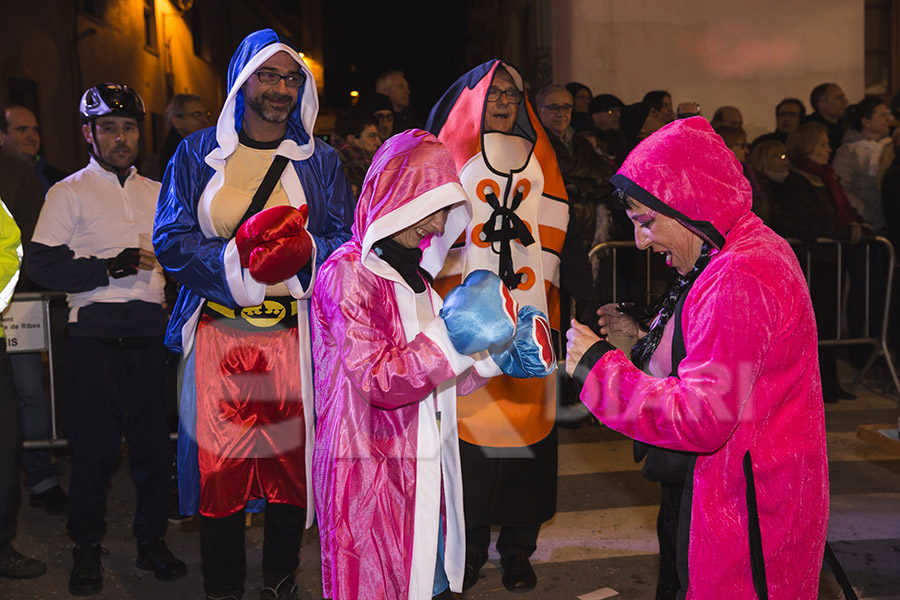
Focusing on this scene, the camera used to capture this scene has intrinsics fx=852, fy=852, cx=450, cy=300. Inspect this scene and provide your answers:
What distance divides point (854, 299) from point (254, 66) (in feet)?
20.1

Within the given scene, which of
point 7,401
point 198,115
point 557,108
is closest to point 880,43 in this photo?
point 557,108

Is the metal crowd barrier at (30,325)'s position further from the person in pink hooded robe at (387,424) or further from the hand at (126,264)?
the person in pink hooded robe at (387,424)

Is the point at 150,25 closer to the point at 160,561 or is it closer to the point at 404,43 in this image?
the point at 160,561

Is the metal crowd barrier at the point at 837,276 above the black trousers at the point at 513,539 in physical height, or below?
above

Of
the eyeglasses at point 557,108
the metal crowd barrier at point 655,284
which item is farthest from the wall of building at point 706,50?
the eyeglasses at point 557,108

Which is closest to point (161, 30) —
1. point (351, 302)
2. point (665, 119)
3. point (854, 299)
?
point (665, 119)

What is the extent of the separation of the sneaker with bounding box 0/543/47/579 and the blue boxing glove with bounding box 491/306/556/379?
301 centimetres

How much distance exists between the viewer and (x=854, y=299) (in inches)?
298

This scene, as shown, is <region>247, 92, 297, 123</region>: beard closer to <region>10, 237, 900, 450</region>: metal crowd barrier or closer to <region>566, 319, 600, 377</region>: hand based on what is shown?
<region>566, 319, 600, 377</region>: hand

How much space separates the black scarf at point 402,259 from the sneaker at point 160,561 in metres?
2.31

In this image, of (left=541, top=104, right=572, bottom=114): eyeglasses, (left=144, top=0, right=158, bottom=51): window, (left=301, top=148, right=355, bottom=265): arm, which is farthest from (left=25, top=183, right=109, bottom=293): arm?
(left=144, top=0, right=158, bottom=51): window

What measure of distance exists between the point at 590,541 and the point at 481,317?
8.57ft

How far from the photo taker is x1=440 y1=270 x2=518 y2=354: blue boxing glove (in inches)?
86.9

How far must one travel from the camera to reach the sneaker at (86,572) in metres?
3.95
